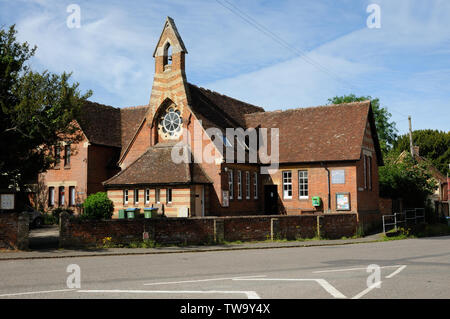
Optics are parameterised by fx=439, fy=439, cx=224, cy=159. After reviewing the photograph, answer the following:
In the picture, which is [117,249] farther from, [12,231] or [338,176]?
[338,176]

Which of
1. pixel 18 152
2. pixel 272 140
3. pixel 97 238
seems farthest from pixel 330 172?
pixel 18 152

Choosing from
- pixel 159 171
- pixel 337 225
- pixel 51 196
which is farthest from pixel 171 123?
pixel 337 225

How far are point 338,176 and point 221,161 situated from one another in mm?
7924

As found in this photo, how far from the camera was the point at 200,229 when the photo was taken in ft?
70.1

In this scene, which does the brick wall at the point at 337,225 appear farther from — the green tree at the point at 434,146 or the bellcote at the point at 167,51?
the green tree at the point at 434,146

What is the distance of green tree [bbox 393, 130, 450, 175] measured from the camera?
6331 centimetres

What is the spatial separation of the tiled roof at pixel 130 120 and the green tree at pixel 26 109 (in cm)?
1615

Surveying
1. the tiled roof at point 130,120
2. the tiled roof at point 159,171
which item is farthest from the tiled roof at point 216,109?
the tiled roof at point 130,120

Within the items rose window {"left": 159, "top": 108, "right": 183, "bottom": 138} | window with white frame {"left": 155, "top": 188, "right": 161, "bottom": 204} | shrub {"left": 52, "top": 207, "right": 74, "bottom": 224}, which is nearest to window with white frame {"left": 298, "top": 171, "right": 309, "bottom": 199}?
rose window {"left": 159, "top": 108, "right": 183, "bottom": 138}

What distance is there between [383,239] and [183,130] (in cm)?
1448

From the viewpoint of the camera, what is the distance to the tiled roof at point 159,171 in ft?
89.0

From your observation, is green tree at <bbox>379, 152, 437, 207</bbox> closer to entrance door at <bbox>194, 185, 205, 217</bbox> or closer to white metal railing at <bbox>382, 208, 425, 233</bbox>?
white metal railing at <bbox>382, 208, 425, 233</bbox>

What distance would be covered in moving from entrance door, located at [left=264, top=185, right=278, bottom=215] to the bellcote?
10563 mm
